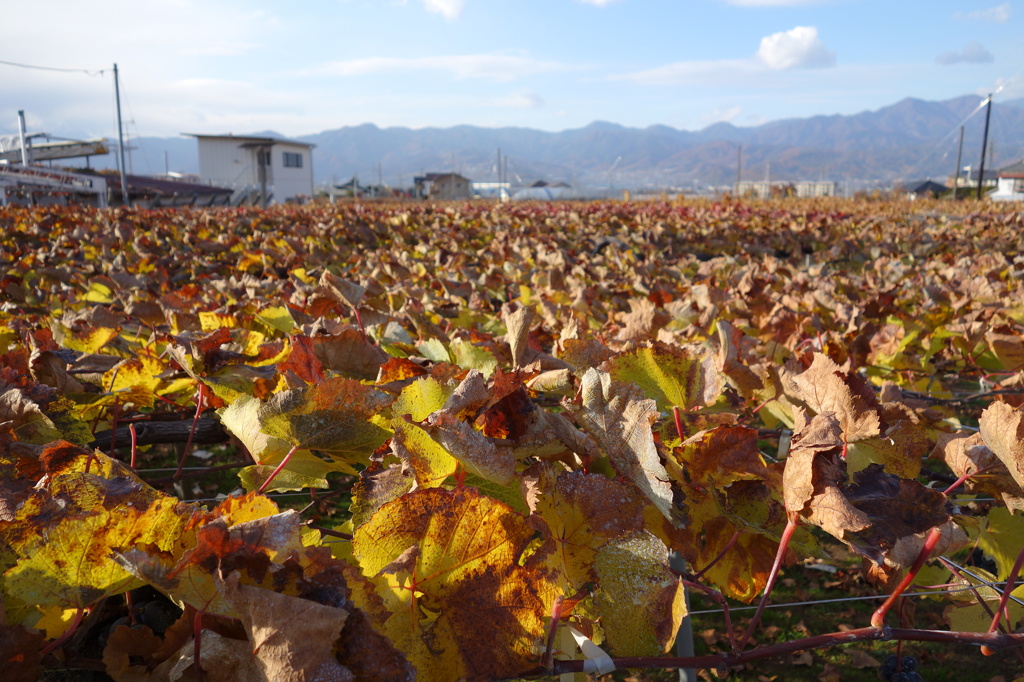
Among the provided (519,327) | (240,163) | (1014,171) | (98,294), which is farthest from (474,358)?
(1014,171)

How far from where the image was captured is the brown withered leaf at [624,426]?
2.25 feet

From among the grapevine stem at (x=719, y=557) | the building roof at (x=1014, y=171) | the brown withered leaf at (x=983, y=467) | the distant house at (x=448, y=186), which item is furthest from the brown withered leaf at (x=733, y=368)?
the building roof at (x=1014, y=171)

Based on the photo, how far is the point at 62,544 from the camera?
1.81 feet

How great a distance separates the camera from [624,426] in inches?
28.2

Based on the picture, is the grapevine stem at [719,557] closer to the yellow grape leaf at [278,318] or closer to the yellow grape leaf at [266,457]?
the yellow grape leaf at [266,457]

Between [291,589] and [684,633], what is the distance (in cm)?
121

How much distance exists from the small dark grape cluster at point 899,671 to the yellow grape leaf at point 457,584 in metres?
0.74

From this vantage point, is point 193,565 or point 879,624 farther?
point 879,624

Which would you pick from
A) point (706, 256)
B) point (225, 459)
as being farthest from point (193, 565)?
point (706, 256)

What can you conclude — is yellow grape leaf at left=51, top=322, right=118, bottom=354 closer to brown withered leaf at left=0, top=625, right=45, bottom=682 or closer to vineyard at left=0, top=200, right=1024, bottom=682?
vineyard at left=0, top=200, right=1024, bottom=682

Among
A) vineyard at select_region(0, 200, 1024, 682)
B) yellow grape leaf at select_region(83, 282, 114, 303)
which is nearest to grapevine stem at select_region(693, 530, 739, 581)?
vineyard at select_region(0, 200, 1024, 682)

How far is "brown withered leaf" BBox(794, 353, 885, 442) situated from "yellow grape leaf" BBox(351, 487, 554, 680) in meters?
0.50

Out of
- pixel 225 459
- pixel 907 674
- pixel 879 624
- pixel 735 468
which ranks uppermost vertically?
pixel 735 468

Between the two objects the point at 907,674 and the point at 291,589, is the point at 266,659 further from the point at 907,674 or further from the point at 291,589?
the point at 907,674
